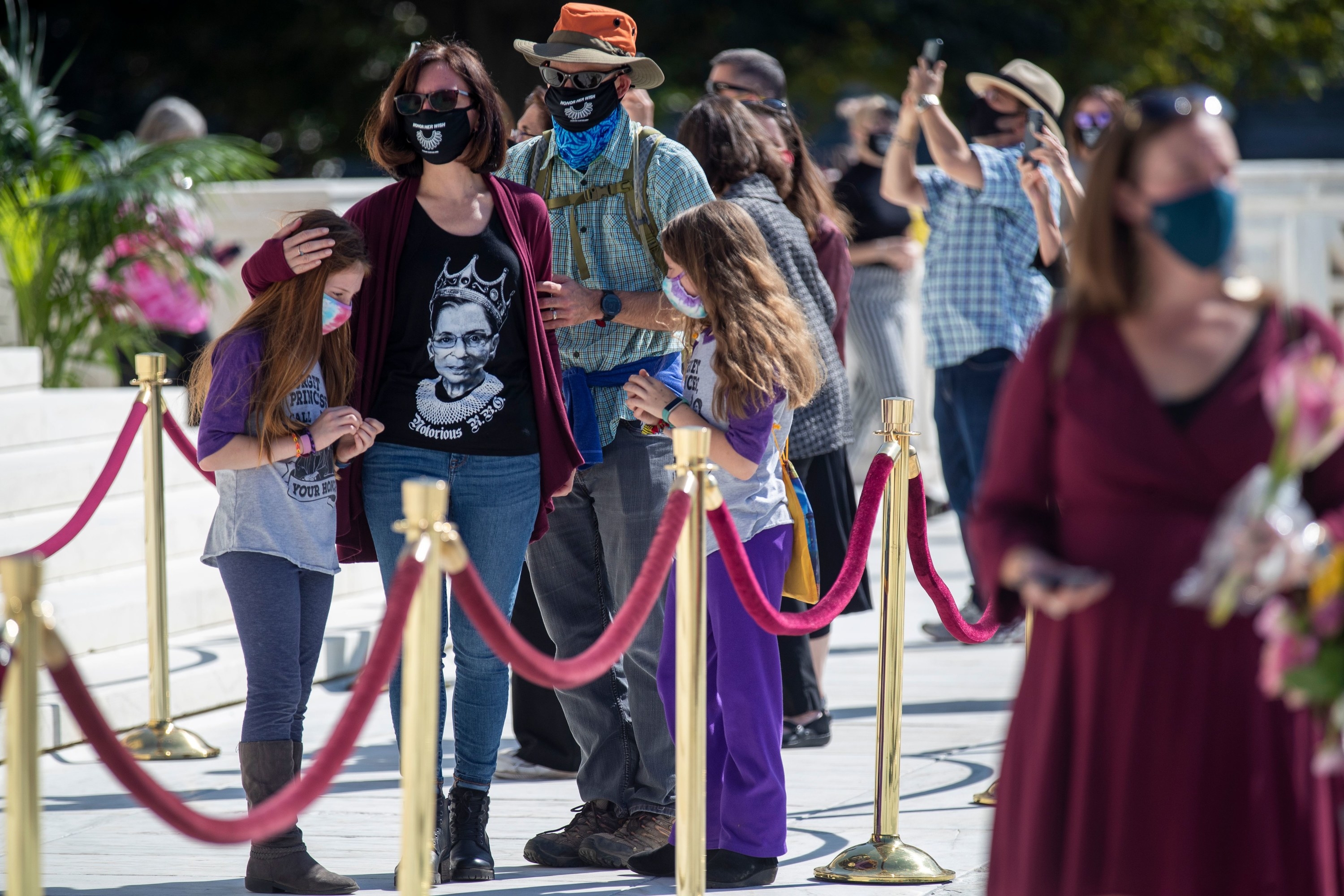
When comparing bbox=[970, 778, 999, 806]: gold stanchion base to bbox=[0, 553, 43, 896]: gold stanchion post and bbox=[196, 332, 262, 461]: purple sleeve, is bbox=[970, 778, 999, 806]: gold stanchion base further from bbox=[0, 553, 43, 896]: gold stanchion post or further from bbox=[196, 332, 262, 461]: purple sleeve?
bbox=[0, 553, 43, 896]: gold stanchion post

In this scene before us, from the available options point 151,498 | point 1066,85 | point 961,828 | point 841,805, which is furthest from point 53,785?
point 1066,85

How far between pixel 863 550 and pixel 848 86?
905 cm

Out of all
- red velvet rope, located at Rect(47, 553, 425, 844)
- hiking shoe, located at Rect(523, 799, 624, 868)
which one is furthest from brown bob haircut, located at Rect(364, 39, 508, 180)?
hiking shoe, located at Rect(523, 799, 624, 868)

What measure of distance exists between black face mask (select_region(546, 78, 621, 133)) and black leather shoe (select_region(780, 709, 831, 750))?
7.72ft

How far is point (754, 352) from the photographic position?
445cm

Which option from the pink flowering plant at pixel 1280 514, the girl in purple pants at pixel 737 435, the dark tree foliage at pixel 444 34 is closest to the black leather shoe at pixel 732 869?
the girl in purple pants at pixel 737 435

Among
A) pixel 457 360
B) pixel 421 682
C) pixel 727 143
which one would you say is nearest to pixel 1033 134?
pixel 727 143

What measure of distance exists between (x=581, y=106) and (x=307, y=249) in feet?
3.33

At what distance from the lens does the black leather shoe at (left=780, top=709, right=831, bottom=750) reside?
6.25 metres

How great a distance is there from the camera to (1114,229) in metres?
2.89

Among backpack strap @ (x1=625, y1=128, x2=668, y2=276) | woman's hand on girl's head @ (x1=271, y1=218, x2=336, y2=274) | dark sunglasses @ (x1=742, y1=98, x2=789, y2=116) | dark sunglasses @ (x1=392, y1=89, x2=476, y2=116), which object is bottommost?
woman's hand on girl's head @ (x1=271, y1=218, x2=336, y2=274)

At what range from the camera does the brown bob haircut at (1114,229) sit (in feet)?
9.43

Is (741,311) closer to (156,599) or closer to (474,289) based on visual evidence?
(474,289)

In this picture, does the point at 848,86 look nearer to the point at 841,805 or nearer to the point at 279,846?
the point at 841,805
